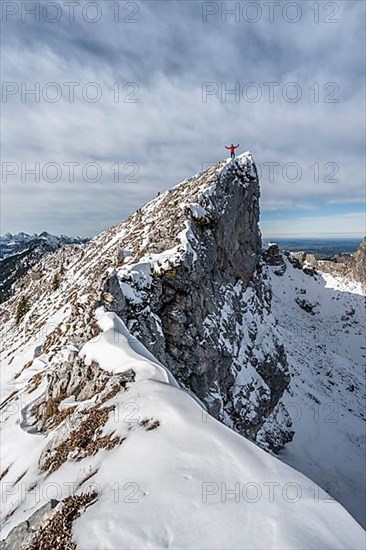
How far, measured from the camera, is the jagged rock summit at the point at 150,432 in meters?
4.54

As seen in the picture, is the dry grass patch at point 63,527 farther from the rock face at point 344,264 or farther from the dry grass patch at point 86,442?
the rock face at point 344,264

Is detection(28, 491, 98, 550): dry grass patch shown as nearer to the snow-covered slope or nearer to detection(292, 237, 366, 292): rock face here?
the snow-covered slope

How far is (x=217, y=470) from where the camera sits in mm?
5352

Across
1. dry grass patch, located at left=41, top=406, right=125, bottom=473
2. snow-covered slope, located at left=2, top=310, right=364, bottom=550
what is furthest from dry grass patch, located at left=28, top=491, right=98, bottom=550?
dry grass patch, located at left=41, top=406, right=125, bottom=473

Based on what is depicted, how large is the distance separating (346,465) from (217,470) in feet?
93.8

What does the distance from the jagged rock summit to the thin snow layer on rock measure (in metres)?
8.14

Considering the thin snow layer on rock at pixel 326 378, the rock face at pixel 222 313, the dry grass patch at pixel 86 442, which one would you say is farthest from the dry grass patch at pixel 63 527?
the thin snow layer on rock at pixel 326 378

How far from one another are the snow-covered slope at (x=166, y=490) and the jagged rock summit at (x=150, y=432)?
0.02 meters

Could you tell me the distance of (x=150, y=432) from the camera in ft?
21.6

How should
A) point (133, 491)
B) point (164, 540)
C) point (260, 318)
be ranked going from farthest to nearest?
1. point (260, 318)
2. point (133, 491)
3. point (164, 540)

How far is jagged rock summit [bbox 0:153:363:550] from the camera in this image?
14.9ft

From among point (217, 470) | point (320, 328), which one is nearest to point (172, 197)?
point (217, 470)

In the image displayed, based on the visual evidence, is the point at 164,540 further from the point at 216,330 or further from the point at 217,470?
the point at 216,330

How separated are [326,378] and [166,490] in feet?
136
